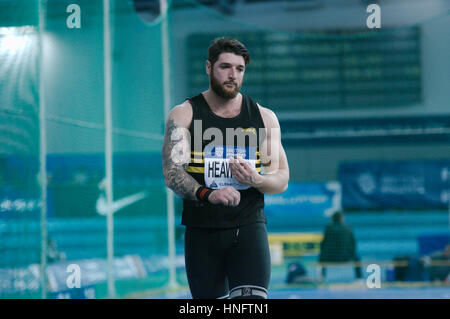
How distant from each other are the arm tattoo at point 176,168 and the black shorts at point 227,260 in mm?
242

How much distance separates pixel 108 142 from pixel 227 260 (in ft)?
13.2

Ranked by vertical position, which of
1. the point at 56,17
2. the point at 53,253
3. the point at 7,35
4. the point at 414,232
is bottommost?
the point at 414,232

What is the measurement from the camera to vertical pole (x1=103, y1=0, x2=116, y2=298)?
7.01 meters

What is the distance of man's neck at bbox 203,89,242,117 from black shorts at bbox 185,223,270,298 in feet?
1.99

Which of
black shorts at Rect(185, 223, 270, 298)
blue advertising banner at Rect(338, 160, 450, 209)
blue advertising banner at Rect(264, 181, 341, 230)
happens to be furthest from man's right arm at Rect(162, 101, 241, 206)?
blue advertising banner at Rect(264, 181, 341, 230)

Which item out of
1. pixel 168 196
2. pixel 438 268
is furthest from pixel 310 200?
pixel 168 196

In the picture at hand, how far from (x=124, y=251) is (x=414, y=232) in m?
10.9

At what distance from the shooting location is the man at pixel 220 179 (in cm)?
334

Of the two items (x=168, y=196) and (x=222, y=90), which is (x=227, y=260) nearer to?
(x=222, y=90)

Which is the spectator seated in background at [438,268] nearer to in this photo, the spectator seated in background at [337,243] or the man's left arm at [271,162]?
the spectator seated in background at [337,243]
